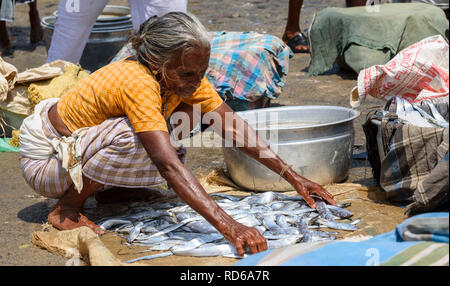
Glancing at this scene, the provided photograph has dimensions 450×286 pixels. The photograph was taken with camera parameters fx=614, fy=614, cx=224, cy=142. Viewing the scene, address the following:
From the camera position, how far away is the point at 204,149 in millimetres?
4574

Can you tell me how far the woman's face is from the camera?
9.09 feet

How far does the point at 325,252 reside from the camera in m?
2.24

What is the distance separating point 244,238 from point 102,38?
12.6ft

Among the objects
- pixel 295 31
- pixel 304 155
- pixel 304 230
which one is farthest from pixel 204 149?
pixel 295 31

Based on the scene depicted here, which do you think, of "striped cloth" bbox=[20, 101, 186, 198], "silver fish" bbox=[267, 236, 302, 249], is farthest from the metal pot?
"silver fish" bbox=[267, 236, 302, 249]

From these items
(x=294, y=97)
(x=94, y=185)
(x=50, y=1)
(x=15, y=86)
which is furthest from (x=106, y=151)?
(x=50, y=1)

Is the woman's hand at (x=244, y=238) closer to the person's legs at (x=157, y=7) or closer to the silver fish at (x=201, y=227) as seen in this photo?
the silver fish at (x=201, y=227)

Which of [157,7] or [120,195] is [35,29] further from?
[120,195]

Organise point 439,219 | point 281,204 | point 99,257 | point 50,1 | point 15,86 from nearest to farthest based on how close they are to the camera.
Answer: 1. point 439,219
2. point 99,257
3. point 281,204
4. point 15,86
5. point 50,1

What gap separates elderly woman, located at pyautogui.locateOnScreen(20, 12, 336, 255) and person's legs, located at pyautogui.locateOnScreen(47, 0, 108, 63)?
1.49 metres

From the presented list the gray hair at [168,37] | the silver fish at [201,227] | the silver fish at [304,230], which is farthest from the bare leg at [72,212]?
the silver fish at [304,230]

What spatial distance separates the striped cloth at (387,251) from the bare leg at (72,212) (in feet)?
3.63
